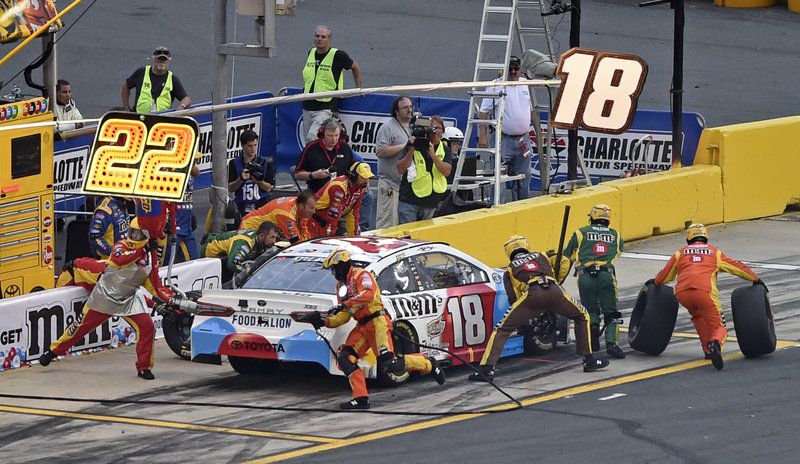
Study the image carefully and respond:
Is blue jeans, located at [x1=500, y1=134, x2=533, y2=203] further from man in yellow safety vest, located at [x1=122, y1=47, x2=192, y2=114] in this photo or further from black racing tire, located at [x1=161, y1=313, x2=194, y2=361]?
black racing tire, located at [x1=161, y1=313, x2=194, y2=361]

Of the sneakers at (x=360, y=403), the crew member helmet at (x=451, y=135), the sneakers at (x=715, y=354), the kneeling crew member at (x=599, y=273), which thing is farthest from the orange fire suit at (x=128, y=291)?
the crew member helmet at (x=451, y=135)

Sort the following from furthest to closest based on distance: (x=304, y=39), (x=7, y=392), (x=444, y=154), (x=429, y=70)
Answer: (x=304, y=39)
(x=429, y=70)
(x=444, y=154)
(x=7, y=392)

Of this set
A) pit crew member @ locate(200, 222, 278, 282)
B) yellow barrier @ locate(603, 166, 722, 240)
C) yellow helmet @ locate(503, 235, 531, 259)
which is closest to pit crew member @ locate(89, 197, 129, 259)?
pit crew member @ locate(200, 222, 278, 282)

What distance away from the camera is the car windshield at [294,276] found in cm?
1484

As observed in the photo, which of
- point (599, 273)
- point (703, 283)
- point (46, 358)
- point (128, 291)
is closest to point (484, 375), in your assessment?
point (599, 273)

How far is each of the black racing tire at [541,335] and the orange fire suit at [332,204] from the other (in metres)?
3.16

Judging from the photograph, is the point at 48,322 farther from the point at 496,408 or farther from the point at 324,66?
the point at 324,66

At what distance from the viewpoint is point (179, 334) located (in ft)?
54.2

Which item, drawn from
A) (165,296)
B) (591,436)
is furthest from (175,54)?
(591,436)

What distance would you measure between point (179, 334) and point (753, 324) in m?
5.67

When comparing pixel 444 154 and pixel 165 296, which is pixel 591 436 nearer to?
pixel 165 296

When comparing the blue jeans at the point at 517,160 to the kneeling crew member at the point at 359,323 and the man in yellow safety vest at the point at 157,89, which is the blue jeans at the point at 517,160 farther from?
the kneeling crew member at the point at 359,323

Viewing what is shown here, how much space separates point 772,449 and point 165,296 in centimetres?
588

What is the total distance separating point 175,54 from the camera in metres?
30.8
